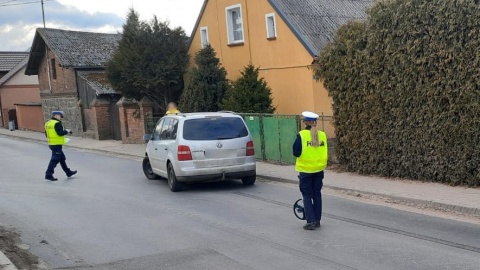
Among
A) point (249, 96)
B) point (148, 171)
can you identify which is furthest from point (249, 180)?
point (249, 96)

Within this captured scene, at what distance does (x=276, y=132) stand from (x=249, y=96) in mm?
3354

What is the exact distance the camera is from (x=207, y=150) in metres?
11.9

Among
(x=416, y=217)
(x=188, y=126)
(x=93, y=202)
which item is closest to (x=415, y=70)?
(x=416, y=217)

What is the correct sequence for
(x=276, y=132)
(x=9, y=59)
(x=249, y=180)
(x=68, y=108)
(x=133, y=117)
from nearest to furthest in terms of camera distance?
(x=249, y=180)
(x=276, y=132)
(x=133, y=117)
(x=68, y=108)
(x=9, y=59)

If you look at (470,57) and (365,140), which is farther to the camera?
(365,140)

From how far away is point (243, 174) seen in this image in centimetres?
1227

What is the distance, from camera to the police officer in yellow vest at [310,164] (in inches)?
320

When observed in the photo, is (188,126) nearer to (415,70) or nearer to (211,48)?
(415,70)

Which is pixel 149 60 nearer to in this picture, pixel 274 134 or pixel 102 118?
pixel 102 118

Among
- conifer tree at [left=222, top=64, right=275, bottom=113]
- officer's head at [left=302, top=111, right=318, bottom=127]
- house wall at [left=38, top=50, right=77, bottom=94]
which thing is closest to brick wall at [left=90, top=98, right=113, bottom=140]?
house wall at [left=38, top=50, right=77, bottom=94]

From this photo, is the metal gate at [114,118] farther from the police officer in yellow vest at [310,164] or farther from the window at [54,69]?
the police officer in yellow vest at [310,164]

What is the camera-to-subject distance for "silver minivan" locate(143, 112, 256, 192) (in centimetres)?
1188

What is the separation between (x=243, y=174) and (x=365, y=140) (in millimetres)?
2882

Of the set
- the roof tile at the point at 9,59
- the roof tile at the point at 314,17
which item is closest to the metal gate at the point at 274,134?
the roof tile at the point at 314,17
